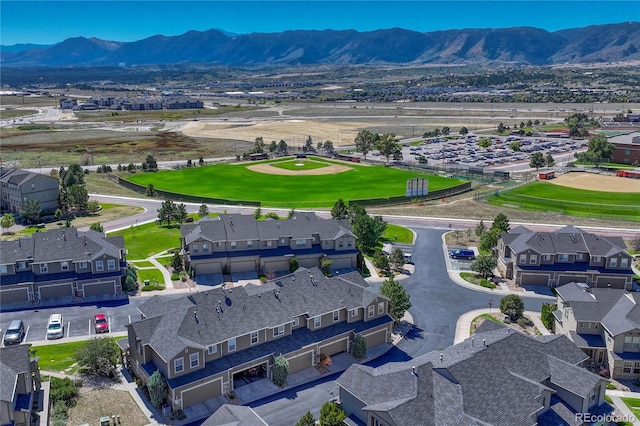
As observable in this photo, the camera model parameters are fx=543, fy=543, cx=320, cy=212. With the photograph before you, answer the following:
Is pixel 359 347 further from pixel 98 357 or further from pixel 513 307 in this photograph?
pixel 98 357

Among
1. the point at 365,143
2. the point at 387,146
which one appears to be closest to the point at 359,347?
the point at 387,146

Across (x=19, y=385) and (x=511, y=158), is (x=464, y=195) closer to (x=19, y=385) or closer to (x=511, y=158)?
(x=511, y=158)

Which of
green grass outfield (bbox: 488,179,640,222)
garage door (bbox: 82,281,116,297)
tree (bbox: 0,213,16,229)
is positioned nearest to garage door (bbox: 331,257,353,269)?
garage door (bbox: 82,281,116,297)

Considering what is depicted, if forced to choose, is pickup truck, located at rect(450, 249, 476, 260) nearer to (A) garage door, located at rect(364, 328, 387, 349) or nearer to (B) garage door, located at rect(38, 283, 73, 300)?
(A) garage door, located at rect(364, 328, 387, 349)

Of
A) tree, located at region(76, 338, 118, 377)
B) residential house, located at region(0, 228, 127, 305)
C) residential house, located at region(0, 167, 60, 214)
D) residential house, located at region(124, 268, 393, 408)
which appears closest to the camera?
residential house, located at region(124, 268, 393, 408)

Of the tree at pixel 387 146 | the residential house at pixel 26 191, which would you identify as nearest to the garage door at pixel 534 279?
the residential house at pixel 26 191

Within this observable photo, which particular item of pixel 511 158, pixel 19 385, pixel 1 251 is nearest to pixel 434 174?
pixel 511 158
